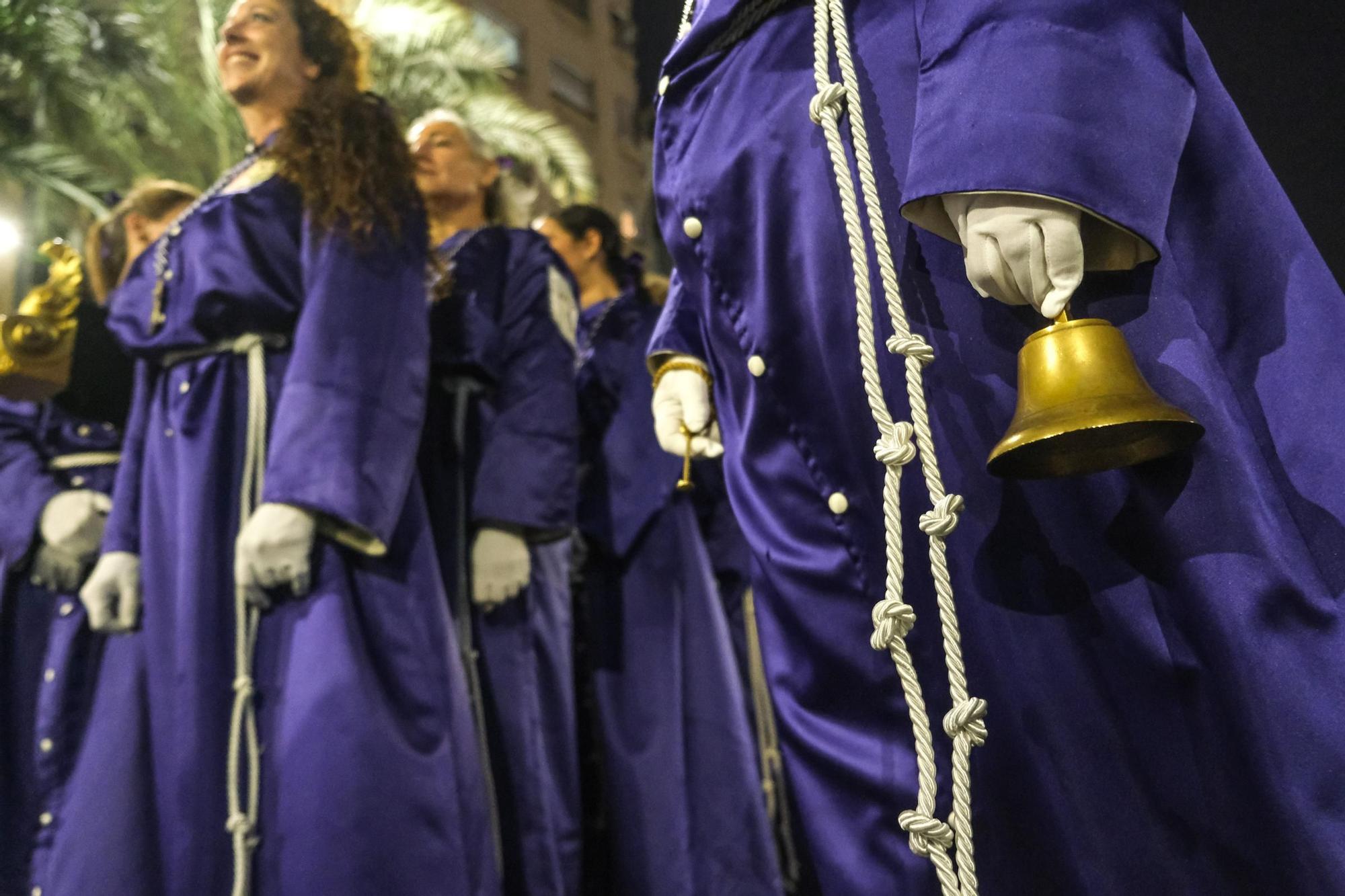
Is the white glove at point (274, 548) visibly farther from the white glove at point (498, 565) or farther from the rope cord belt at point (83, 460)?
the rope cord belt at point (83, 460)

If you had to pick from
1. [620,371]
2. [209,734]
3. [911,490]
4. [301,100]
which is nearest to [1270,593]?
[911,490]

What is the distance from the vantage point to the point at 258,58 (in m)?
2.09

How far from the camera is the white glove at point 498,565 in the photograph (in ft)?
6.96

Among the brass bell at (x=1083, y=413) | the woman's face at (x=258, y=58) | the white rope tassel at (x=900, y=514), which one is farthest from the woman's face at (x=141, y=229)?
the brass bell at (x=1083, y=413)

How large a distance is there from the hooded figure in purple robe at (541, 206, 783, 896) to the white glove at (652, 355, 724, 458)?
128 cm

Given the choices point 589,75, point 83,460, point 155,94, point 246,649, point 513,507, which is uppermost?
point 155,94

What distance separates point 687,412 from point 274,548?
0.73 m

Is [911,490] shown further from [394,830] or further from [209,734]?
[209,734]

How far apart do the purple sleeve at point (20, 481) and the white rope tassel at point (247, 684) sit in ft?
2.47

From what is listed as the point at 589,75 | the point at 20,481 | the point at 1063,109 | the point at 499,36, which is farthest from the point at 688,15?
the point at 499,36

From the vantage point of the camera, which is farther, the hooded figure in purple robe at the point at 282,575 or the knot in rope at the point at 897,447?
the hooded figure in purple robe at the point at 282,575

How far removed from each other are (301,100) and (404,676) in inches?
42.4

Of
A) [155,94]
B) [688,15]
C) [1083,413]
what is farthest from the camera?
[155,94]

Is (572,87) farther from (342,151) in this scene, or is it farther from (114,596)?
(114,596)
